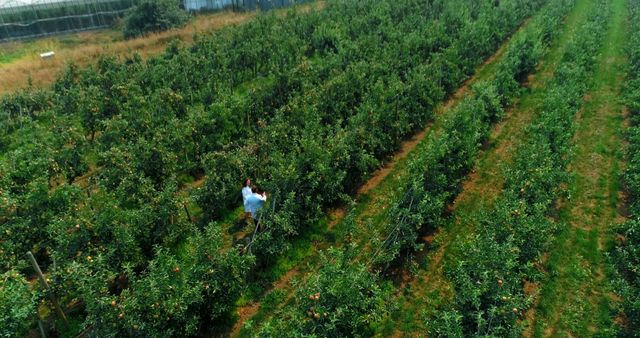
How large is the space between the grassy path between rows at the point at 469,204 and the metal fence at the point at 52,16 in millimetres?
34854

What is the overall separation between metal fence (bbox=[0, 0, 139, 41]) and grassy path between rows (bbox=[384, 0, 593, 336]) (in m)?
34.9

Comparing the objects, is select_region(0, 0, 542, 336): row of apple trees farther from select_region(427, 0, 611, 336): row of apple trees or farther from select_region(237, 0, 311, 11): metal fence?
select_region(237, 0, 311, 11): metal fence

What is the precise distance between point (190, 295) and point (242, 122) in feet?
33.3

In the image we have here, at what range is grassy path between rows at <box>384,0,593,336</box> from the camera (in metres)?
11.3

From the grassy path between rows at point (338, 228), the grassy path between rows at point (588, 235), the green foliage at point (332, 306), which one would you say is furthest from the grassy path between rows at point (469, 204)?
the grassy path between rows at point (588, 235)

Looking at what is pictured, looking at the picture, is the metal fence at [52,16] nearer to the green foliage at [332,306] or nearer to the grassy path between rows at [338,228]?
the grassy path between rows at [338,228]

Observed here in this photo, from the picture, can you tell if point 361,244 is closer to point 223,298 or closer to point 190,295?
point 223,298

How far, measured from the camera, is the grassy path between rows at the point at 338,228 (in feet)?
37.4

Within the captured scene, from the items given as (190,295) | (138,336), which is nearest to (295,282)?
(190,295)

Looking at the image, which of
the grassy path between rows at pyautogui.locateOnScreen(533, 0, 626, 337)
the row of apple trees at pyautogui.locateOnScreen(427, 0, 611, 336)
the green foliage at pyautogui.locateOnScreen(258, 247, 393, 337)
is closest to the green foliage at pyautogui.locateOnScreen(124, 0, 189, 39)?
the row of apple trees at pyautogui.locateOnScreen(427, 0, 611, 336)

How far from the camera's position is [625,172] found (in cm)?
1565

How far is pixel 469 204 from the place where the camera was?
1484 centimetres

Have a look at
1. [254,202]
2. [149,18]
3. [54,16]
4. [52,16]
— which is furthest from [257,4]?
[254,202]

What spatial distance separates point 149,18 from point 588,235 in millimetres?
33829
